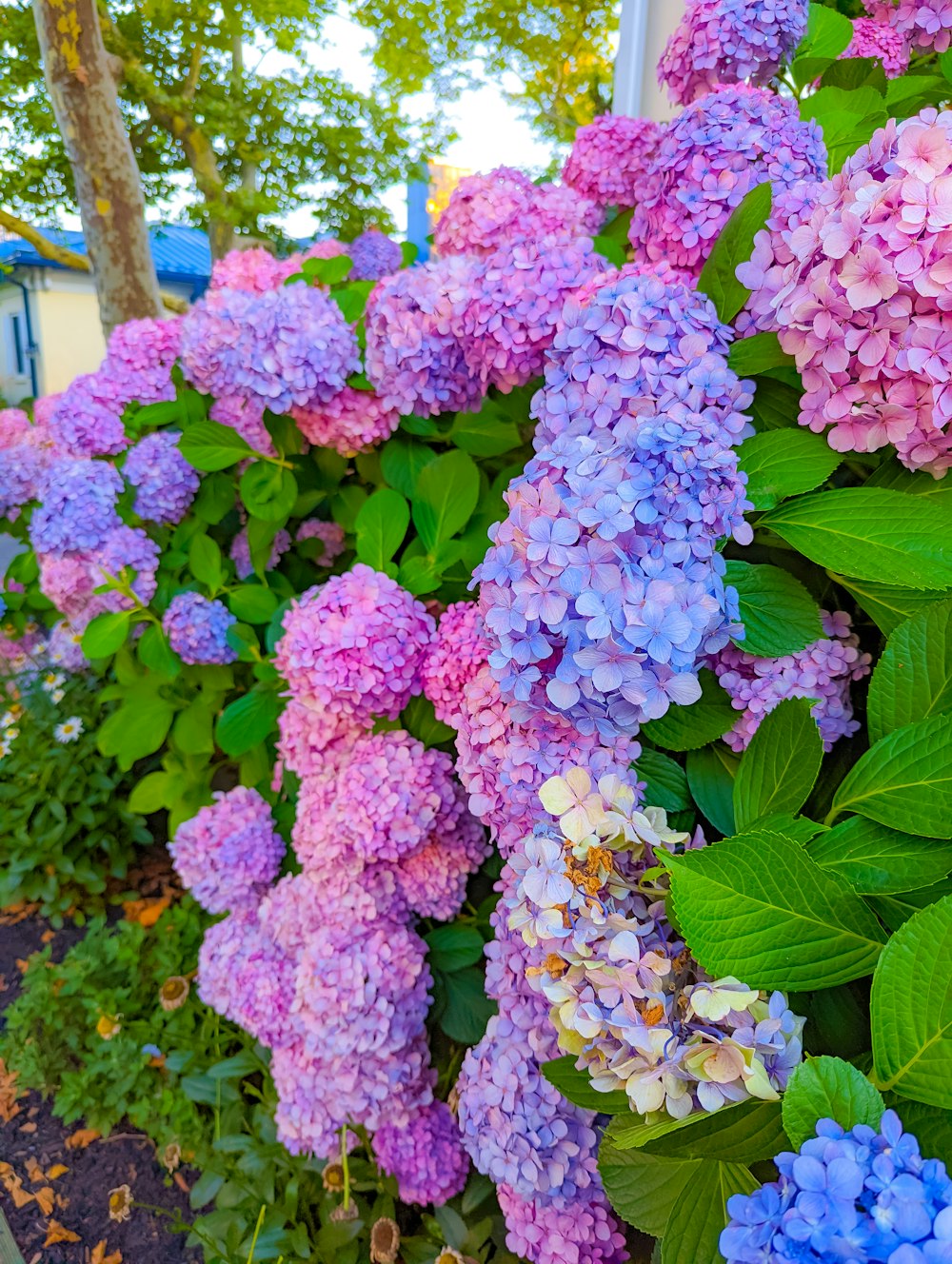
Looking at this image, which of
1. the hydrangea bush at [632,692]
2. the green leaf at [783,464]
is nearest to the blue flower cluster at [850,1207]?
the hydrangea bush at [632,692]

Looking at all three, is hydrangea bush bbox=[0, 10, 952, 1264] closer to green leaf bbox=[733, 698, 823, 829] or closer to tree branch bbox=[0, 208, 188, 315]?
green leaf bbox=[733, 698, 823, 829]

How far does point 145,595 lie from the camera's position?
1585mm

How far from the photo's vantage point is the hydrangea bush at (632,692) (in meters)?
0.47

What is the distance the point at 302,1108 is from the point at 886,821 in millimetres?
891

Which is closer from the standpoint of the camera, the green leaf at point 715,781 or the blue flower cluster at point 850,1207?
the blue flower cluster at point 850,1207

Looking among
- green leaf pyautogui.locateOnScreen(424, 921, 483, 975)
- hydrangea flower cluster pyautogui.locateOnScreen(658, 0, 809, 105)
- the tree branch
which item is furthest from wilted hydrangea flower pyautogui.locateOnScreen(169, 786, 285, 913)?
the tree branch

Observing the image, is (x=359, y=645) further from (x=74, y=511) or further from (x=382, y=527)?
(x=74, y=511)

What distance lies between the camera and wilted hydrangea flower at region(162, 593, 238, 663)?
1.49 m

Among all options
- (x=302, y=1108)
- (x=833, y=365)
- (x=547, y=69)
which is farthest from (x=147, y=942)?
(x=547, y=69)

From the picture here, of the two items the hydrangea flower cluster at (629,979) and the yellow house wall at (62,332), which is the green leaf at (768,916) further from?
the yellow house wall at (62,332)

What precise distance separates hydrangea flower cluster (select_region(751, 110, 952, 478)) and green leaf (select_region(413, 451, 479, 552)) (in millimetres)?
470

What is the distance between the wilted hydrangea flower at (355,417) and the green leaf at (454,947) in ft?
2.33

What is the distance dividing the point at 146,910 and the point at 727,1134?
199 cm

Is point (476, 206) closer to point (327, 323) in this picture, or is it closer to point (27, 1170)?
point (327, 323)
